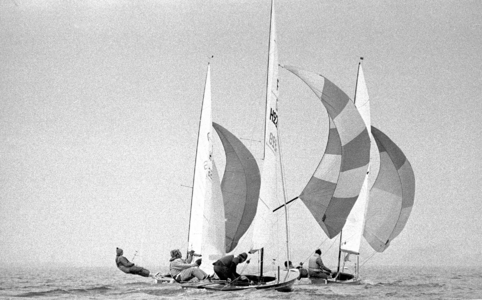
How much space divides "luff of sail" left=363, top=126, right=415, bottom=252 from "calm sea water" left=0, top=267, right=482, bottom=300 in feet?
2.39

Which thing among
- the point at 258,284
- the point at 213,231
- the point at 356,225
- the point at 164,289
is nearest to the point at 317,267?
the point at 356,225

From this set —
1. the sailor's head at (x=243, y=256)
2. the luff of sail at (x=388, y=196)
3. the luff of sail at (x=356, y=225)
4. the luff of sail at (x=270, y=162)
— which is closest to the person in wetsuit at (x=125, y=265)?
the sailor's head at (x=243, y=256)

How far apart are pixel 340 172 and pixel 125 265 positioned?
285 cm

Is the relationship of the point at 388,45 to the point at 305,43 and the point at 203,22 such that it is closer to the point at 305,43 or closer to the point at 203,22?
the point at 305,43

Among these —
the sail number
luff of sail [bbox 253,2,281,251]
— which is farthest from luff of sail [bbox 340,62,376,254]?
the sail number

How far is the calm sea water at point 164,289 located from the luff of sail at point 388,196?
0.73 m

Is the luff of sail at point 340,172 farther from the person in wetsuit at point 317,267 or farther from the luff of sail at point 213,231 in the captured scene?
the luff of sail at point 213,231

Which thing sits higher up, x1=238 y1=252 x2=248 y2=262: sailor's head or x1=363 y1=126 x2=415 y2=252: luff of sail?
x1=363 y1=126 x2=415 y2=252: luff of sail

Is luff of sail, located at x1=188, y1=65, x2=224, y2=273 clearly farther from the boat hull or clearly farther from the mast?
the boat hull

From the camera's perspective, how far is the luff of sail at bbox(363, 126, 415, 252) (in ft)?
34.3

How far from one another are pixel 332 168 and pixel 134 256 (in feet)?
8.84

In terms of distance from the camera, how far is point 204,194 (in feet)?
32.4

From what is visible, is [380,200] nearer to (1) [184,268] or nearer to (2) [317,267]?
(2) [317,267]

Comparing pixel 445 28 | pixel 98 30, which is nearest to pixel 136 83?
pixel 98 30
